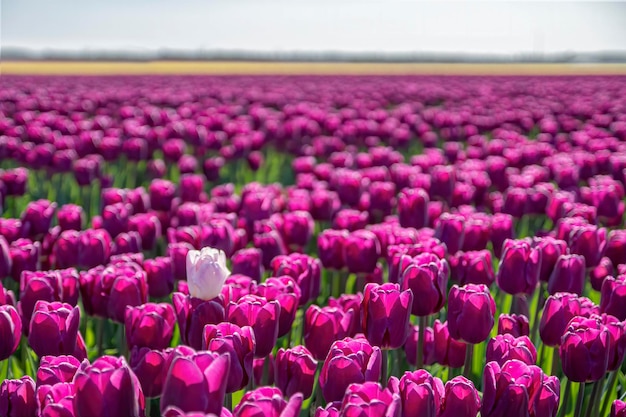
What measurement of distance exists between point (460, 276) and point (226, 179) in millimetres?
5039

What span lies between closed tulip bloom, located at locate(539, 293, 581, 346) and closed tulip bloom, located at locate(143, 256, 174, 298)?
5.10 feet

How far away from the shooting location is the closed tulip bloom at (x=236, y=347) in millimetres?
1875

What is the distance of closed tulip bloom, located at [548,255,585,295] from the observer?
287cm

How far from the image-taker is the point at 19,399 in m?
1.76

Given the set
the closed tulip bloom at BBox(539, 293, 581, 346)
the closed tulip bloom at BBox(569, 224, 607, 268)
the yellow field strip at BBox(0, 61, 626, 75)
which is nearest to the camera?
the closed tulip bloom at BBox(539, 293, 581, 346)

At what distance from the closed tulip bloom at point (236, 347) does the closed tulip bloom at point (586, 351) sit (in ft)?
3.16

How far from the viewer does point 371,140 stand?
9102 millimetres

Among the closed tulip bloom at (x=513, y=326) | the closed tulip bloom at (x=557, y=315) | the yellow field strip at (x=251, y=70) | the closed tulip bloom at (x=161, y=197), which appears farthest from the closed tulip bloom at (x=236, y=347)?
the yellow field strip at (x=251, y=70)

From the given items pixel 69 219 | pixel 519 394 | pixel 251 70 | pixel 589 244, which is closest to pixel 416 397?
pixel 519 394

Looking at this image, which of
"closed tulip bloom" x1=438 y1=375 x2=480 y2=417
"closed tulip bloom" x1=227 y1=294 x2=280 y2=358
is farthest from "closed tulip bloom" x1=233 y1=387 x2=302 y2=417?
"closed tulip bloom" x1=227 y1=294 x2=280 y2=358

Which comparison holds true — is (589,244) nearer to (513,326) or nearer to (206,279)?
(513,326)

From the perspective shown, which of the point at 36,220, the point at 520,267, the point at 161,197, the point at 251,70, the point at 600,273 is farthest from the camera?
the point at 251,70

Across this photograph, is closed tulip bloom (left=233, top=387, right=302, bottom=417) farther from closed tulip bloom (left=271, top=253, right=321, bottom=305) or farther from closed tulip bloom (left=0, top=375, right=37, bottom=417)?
closed tulip bloom (left=271, top=253, right=321, bottom=305)

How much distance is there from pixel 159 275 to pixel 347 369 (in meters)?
1.50
